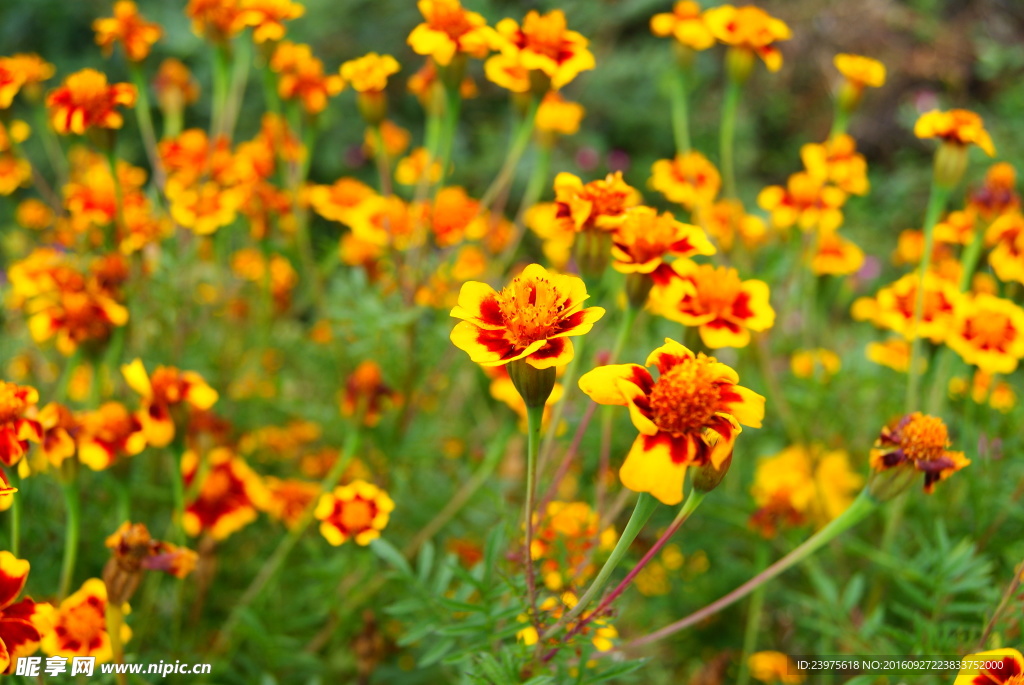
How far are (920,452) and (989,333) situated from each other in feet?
1.37

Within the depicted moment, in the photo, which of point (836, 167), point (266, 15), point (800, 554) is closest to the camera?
point (800, 554)

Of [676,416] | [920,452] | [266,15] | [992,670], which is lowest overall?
[992,670]

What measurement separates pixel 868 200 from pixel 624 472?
3857 mm

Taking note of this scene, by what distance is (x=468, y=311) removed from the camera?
2.49 ft

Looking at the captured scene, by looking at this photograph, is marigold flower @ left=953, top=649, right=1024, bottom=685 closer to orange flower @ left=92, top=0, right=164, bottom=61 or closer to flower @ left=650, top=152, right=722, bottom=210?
flower @ left=650, top=152, right=722, bottom=210

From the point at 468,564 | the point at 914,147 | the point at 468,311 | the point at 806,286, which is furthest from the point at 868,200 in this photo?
the point at 468,311

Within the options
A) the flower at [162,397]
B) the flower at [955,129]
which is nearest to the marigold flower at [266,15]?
the flower at [162,397]

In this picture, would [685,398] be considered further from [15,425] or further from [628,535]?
[15,425]

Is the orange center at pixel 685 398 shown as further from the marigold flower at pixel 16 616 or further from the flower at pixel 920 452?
the marigold flower at pixel 16 616

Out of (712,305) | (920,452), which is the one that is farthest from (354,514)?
(920,452)

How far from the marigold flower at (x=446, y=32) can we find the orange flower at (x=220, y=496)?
723 mm

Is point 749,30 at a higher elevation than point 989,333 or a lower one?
higher

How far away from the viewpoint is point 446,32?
1.19 metres

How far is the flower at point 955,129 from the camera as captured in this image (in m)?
1.19
